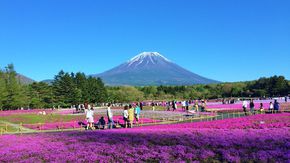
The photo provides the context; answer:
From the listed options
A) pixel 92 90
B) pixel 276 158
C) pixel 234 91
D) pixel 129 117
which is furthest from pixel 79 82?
pixel 276 158

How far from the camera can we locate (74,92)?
92375 millimetres

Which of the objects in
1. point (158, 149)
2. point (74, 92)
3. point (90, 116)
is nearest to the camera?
point (158, 149)

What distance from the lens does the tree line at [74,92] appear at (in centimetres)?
8281

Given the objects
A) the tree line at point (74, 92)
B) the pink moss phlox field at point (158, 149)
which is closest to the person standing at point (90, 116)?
the pink moss phlox field at point (158, 149)

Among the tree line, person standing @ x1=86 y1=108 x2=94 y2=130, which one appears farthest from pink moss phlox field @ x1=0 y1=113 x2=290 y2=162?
the tree line

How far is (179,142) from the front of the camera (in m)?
16.2

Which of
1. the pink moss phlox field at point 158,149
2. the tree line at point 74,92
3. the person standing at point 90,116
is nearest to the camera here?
the pink moss phlox field at point 158,149

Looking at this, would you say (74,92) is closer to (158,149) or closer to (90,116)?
(90,116)

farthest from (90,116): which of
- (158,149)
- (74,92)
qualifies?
(74,92)

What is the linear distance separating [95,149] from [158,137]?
395 centimetres

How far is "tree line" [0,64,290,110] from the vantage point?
82.8 metres

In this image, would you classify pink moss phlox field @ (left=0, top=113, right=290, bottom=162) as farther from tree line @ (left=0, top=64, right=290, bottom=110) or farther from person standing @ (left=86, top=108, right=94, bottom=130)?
tree line @ (left=0, top=64, right=290, bottom=110)

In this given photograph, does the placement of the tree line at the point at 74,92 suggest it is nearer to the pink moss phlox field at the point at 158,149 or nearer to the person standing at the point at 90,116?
the person standing at the point at 90,116

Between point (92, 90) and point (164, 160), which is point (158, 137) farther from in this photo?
point (92, 90)
